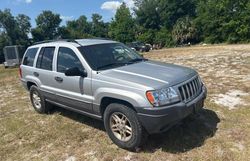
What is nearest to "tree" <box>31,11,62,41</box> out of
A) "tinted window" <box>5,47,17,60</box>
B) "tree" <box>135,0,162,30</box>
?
"tree" <box>135,0,162,30</box>

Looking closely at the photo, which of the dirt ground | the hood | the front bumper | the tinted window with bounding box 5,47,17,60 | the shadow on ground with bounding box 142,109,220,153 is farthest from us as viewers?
the tinted window with bounding box 5,47,17,60

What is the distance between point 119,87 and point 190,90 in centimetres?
117

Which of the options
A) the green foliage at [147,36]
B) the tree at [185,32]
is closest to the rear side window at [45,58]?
the tree at [185,32]

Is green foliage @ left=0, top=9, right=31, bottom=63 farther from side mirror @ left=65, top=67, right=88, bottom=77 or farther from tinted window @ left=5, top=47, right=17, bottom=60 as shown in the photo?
side mirror @ left=65, top=67, right=88, bottom=77

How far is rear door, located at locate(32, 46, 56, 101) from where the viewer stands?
18.5ft

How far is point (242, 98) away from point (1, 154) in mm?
5504

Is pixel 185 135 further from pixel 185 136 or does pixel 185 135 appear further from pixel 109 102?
pixel 109 102

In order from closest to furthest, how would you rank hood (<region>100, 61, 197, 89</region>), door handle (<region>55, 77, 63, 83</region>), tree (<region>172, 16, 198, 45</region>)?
1. hood (<region>100, 61, 197, 89</region>)
2. door handle (<region>55, 77, 63, 83</region>)
3. tree (<region>172, 16, 198, 45</region>)

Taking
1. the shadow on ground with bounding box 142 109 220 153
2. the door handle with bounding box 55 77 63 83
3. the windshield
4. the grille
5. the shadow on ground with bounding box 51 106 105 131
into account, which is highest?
the windshield

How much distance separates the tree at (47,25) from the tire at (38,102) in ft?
223

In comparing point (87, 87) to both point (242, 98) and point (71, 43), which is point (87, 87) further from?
point (242, 98)

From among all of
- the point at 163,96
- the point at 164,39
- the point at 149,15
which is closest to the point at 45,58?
the point at 163,96

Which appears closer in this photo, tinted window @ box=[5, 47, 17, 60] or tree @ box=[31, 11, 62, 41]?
tinted window @ box=[5, 47, 17, 60]

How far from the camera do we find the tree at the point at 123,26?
203 feet
